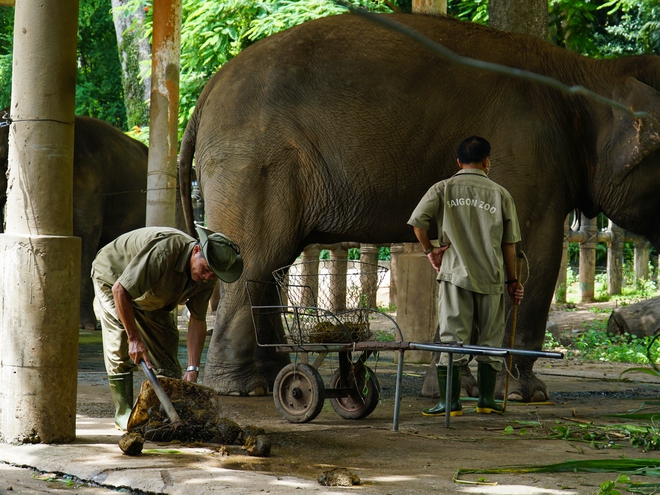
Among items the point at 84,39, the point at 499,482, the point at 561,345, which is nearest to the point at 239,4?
the point at 561,345

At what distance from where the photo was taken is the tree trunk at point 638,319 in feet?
37.6

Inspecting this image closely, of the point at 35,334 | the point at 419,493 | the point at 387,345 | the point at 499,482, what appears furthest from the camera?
the point at 387,345

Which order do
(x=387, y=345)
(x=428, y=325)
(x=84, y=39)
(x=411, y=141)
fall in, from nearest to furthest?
(x=387, y=345), (x=411, y=141), (x=428, y=325), (x=84, y=39)

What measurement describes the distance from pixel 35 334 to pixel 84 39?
2736 centimetres

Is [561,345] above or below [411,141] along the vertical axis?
below

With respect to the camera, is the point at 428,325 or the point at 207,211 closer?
the point at 207,211

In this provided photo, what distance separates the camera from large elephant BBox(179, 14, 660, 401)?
266 inches

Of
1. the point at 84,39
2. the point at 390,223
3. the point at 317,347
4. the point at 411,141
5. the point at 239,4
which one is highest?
the point at 84,39

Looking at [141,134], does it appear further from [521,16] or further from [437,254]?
[437,254]

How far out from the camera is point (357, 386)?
5.95 m

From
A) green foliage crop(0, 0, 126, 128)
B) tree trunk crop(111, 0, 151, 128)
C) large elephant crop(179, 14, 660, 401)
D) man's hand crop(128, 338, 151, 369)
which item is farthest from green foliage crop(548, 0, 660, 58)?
green foliage crop(0, 0, 126, 128)

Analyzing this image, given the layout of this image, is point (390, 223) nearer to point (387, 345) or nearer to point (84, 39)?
point (387, 345)

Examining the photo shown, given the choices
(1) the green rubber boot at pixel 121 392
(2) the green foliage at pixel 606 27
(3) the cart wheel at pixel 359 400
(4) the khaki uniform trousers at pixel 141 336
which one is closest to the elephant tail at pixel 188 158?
(4) the khaki uniform trousers at pixel 141 336

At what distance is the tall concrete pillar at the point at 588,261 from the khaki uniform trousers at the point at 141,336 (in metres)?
12.5
